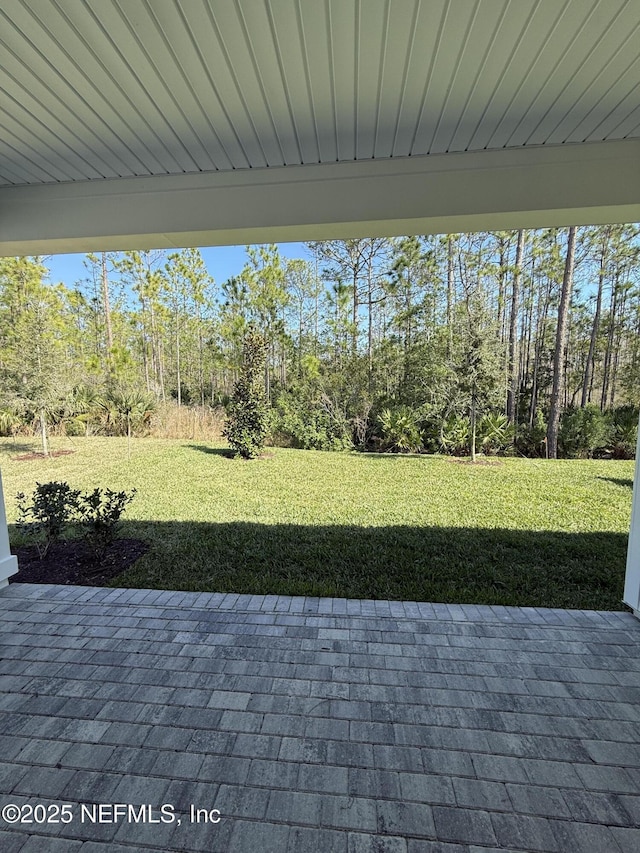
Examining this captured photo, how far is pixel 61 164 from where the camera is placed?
1899 mm

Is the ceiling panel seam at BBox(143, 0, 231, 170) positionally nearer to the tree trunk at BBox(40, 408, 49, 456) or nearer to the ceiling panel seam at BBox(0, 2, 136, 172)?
the ceiling panel seam at BBox(0, 2, 136, 172)

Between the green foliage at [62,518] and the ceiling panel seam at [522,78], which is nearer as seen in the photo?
the ceiling panel seam at [522,78]

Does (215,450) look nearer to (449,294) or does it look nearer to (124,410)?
(124,410)

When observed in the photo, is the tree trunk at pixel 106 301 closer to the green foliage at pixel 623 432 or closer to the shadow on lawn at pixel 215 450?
the shadow on lawn at pixel 215 450

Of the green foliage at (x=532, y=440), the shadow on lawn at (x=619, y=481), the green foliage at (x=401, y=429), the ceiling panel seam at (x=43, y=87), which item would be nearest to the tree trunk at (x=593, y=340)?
the green foliage at (x=532, y=440)

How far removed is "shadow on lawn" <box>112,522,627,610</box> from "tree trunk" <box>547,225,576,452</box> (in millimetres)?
2857

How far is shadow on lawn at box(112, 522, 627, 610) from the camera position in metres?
2.65

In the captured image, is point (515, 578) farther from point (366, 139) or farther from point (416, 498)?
point (366, 139)

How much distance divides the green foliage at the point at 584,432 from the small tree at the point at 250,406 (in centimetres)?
482

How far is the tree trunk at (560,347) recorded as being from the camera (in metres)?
6.23

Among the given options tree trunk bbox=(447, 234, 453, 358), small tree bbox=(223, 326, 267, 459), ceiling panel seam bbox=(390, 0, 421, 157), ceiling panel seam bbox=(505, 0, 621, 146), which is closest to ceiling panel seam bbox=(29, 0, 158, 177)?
ceiling panel seam bbox=(390, 0, 421, 157)

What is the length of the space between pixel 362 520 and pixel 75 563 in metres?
2.60

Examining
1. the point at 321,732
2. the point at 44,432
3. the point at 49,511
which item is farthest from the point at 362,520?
the point at 44,432

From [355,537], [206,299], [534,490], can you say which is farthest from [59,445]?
[534,490]
